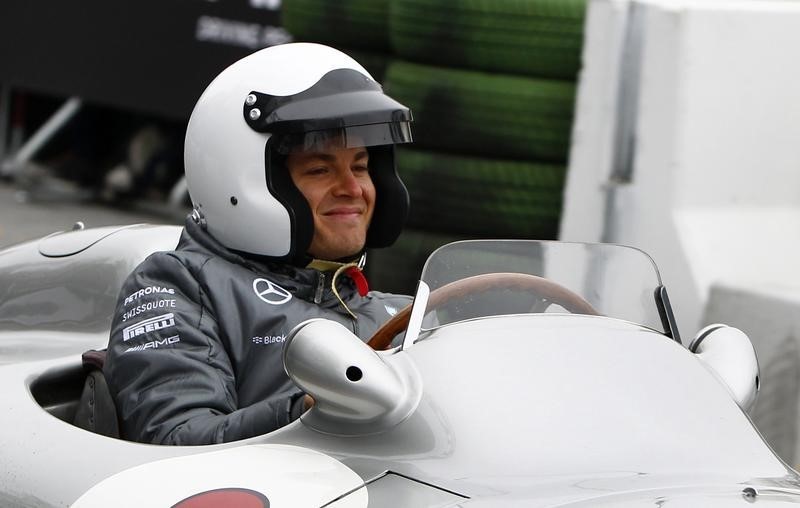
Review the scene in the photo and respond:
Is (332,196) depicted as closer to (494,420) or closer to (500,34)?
(494,420)

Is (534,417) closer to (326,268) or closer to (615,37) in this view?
(326,268)

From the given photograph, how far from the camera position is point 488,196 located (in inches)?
221

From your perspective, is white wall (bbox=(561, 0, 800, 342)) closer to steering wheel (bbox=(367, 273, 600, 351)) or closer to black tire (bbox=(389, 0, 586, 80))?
black tire (bbox=(389, 0, 586, 80))

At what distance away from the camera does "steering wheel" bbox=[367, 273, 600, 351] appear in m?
2.35

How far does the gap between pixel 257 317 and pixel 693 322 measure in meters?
2.55

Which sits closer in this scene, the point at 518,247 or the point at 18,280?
the point at 518,247

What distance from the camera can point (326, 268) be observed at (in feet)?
9.79

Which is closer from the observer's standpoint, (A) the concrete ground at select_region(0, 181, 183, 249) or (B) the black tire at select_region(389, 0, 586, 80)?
(B) the black tire at select_region(389, 0, 586, 80)

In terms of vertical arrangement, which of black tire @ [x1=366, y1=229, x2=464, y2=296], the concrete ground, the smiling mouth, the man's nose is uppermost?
the man's nose

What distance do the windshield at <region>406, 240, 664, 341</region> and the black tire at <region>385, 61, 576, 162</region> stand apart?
10.3ft

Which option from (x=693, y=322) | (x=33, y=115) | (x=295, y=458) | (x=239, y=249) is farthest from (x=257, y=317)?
(x=33, y=115)

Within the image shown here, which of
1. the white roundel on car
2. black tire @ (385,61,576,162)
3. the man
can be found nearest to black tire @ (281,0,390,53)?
black tire @ (385,61,576,162)

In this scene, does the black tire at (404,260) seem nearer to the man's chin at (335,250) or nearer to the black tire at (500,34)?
the black tire at (500,34)

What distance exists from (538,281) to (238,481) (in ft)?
2.23
